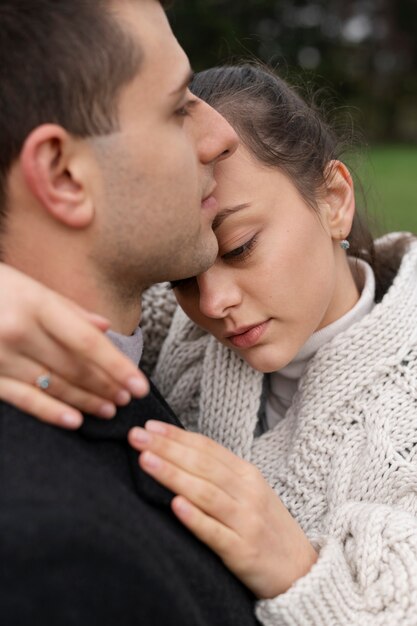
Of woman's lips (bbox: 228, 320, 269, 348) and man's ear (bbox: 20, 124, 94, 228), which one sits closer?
man's ear (bbox: 20, 124, 94, 228)

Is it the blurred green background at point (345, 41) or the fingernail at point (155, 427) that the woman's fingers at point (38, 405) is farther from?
the blurred green background at point (345, 41)

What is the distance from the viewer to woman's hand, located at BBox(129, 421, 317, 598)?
5.87ft

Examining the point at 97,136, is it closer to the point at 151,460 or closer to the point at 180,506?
the point at 151,460

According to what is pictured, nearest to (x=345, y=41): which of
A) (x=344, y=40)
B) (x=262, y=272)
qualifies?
(x=344, y=40)

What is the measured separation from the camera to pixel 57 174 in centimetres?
179

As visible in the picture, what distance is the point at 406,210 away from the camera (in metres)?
8.51

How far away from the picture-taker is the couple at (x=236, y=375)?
1.64 meters

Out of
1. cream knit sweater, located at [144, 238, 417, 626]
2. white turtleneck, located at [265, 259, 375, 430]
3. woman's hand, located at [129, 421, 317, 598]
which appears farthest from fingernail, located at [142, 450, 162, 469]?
white turtleneck, located at [265, 259, 375, 430]

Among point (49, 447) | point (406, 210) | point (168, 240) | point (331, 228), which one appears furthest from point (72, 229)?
point (406, 210)

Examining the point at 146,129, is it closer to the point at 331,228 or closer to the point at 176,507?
the point at 176,507

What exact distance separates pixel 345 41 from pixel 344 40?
0.36ft

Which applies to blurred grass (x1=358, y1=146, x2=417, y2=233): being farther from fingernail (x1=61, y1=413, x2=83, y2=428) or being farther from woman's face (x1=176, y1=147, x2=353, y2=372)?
fingernail (x1=61, y1=413, x2=83, y2=428)

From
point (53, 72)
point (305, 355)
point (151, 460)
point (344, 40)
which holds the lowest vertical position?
point (344, 40)

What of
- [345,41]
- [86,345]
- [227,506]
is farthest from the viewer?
[345,41]
